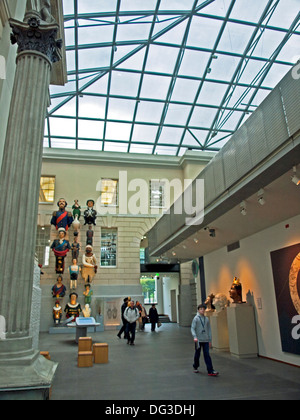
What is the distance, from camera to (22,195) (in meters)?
4.89

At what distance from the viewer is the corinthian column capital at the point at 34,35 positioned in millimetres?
5719

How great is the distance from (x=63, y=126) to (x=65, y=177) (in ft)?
12.2

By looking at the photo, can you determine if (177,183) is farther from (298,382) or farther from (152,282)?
(298,382)

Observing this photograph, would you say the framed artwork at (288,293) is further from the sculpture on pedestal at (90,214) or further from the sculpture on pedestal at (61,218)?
the sculpture on pedestal at (61,218)

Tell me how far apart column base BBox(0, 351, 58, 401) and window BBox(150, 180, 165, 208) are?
2026 cm

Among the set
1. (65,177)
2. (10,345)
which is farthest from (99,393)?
(65,177)

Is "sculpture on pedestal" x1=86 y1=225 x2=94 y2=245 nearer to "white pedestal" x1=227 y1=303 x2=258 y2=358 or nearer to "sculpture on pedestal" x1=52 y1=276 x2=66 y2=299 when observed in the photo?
"sculpture on pedestal" x1=52 y1=276 x2=66 y2=299

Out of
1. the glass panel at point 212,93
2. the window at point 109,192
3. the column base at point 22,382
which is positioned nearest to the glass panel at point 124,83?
the glass panel at point 212,93

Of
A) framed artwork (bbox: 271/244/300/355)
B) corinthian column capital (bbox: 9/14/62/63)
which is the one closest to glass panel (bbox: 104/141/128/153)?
framed artwork (bbox: 271/244/300/355)

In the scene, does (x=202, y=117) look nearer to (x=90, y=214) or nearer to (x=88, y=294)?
(x=90, y=214)

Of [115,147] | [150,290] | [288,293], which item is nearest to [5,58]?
[288,293]

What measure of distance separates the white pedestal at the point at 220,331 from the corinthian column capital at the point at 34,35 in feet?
31.6

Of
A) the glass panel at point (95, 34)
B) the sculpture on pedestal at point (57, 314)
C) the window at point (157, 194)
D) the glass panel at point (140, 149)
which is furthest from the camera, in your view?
the glass panel at point (140, 149)

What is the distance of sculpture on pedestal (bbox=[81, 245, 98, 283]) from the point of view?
20109 millimetres
